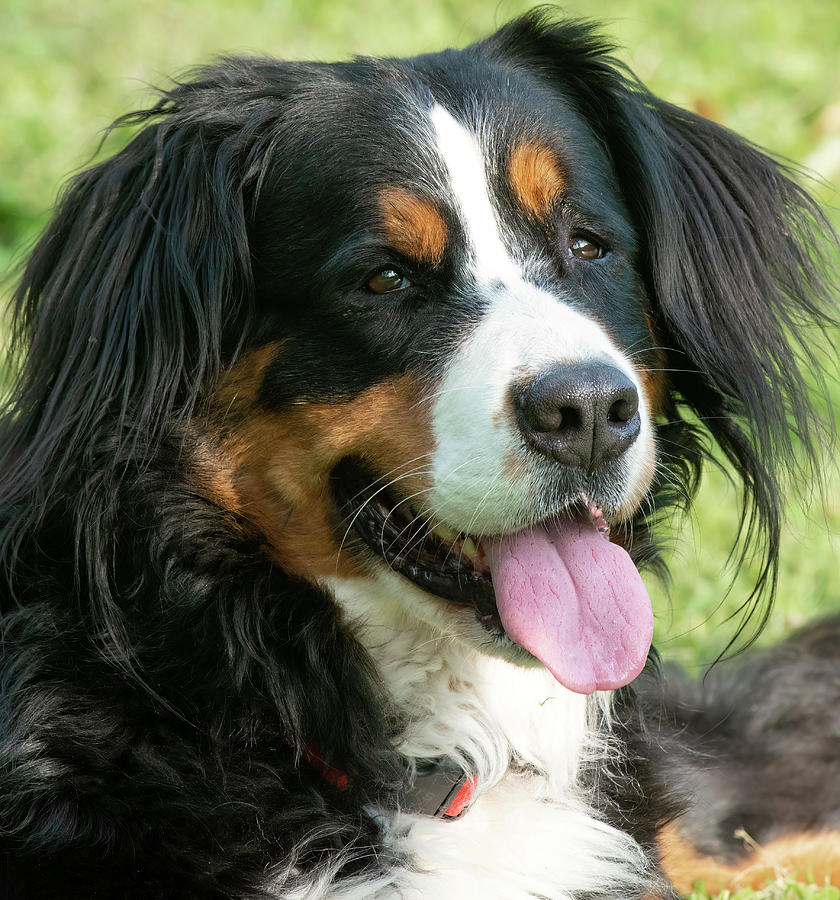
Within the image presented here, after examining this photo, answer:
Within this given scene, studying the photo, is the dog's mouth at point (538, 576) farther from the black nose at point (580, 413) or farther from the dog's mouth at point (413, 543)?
the black nose at point (580, 413)

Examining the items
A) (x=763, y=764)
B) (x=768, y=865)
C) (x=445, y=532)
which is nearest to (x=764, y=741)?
(x=763, y=764)

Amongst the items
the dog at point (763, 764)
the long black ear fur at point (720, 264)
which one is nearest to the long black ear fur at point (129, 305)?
the long black ear fur at point (720, 264)

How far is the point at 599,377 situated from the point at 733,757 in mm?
1911

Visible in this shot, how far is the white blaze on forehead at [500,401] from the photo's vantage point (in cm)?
257

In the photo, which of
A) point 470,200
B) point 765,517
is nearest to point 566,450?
point 470,200

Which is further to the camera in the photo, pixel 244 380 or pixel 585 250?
pixel 585 250

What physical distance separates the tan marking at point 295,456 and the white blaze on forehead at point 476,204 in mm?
331

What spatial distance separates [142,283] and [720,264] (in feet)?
4.60

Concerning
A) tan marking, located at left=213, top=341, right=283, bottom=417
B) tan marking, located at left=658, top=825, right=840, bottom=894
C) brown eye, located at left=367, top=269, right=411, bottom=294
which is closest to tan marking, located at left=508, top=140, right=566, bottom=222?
brown eye, located at left=367, top=269, right=411, bottom=294

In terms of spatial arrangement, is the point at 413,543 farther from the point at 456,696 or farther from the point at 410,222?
the point at 410,222

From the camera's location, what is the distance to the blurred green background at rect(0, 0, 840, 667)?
694 cm

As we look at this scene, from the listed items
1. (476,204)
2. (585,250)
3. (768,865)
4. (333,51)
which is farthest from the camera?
(333,51)

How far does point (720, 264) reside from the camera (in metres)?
3.19

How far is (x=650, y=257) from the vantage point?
10.1 feet
